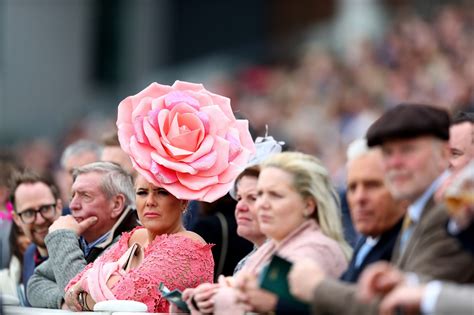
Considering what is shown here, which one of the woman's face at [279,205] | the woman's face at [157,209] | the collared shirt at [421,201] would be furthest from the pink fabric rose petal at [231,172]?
the collared shirt at [421,201]

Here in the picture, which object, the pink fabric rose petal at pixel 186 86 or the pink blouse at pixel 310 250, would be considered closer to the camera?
the pink blouse at pixel 310 250

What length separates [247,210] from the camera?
618 centimetres

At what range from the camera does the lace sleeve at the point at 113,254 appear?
20.5 feet

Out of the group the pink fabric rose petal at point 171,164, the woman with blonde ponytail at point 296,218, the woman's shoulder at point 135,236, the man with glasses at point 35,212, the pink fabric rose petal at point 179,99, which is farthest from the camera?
the man with glasses at point 35,212

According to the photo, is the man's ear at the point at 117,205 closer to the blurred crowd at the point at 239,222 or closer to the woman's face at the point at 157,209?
the blurred crowd at the point at 239,222

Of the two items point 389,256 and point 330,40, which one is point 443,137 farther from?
point 330,40

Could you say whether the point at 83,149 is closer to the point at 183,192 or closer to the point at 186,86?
the point at 186,86

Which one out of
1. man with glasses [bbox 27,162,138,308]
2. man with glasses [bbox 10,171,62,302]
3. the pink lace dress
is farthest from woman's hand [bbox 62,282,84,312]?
man with glasses [bbox 10,171,62,302]

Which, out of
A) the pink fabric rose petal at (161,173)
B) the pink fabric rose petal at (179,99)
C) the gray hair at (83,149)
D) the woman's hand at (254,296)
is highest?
the pink fabric rose petal at (179,99)

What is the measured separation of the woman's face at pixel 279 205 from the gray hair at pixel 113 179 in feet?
5.69

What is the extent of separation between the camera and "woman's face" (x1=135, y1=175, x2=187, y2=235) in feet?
20.0

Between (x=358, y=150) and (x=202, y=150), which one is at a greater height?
(x=358, y=150)

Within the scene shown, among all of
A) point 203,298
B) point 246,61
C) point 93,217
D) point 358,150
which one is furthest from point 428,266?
point 246,61

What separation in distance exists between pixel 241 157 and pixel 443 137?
1.74 m
